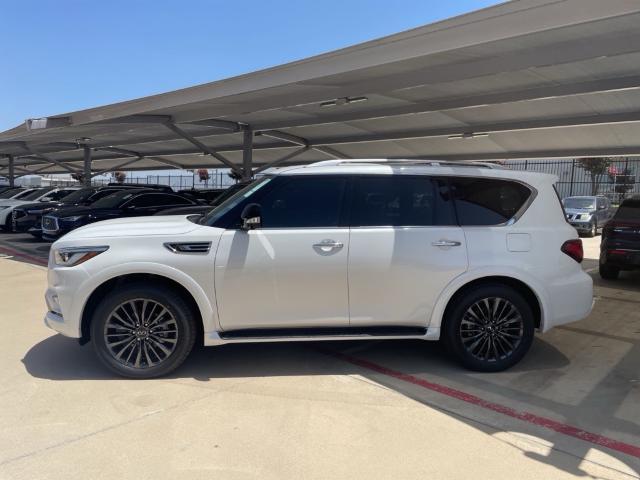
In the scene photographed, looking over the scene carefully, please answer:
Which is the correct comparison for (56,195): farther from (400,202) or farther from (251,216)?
(400,202)

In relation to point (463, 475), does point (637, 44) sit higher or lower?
higher

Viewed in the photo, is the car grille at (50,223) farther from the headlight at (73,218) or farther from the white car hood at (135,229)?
the white car hood at (135,229)

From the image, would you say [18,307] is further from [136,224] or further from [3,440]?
[3,440]

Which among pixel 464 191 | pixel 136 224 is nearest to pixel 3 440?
pixel 136 224

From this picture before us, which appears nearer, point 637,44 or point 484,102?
point 637,44

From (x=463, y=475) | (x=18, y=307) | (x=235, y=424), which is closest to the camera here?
(x=463, y=475)

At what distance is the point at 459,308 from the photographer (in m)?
4.82

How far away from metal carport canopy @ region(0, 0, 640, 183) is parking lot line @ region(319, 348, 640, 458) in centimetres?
351

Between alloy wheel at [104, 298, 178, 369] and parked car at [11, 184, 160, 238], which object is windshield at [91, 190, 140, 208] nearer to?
parked car at [11, 184, 160, 238]

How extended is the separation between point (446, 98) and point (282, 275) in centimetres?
697

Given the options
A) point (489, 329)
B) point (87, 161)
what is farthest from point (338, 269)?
point (87, 161)

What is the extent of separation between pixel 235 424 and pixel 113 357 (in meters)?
1.45

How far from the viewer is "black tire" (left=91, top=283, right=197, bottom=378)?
4.55 meters

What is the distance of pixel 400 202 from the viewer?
491cm
